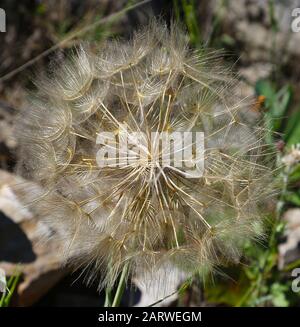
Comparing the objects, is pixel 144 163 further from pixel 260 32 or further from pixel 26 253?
pixel 260 32

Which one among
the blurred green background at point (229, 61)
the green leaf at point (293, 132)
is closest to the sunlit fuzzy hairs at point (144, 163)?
the blurred green background at point (229, 61)

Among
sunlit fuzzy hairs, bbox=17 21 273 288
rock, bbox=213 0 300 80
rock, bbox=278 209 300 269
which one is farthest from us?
rock, bbox=213 0 300 80

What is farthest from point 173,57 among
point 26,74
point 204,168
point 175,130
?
point 26,74

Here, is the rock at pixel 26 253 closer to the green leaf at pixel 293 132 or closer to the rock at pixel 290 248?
the rock at pixel 290 248

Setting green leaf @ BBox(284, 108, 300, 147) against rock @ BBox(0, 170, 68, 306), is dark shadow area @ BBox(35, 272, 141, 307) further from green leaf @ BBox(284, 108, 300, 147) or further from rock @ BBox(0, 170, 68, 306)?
green leaf @ BBox(284, 108, 300, 147)

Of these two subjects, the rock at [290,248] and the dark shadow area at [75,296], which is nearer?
the dark shadow area at [75,296]

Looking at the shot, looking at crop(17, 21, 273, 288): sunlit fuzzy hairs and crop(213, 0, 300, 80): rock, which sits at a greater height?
crop(213, 0, 300, 80): rock

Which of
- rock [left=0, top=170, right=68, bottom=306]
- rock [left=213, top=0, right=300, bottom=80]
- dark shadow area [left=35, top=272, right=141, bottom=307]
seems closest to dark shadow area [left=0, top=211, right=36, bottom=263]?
rock [left=0, top=170, right=68, bottom=306]

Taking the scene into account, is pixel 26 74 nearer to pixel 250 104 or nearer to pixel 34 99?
pixel 34 99
